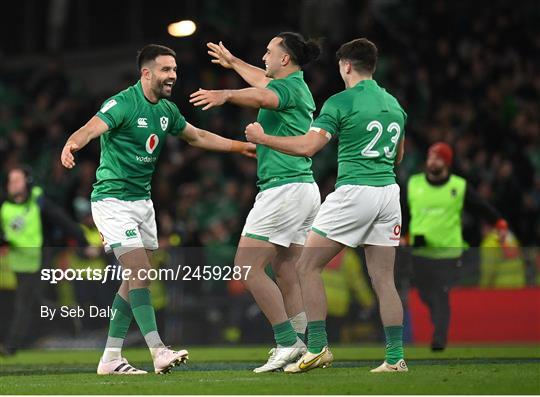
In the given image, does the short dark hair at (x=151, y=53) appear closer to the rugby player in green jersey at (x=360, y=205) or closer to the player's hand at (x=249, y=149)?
the player's hand at (x=249, y=149)

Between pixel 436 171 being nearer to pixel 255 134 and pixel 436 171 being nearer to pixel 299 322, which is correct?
pixel 299 322

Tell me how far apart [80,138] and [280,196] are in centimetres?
157

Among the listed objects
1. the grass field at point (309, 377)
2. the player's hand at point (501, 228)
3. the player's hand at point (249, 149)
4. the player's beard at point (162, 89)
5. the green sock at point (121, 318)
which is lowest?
the grass field at point (309, 377)

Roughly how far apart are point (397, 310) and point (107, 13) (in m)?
17.0

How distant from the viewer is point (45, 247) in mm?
14703

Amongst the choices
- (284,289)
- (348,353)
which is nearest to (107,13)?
(348,353)

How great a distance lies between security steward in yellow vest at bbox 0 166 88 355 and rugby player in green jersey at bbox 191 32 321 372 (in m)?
4.44

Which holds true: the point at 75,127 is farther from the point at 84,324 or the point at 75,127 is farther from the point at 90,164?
the point at 84,324

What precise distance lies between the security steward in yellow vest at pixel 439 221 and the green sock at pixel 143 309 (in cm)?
437

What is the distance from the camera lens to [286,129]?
10.6 meters

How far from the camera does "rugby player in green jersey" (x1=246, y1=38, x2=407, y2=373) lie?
10156 millimetres

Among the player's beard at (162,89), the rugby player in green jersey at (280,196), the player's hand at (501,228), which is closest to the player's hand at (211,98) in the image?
the rugby player in green jersey at (280,196)

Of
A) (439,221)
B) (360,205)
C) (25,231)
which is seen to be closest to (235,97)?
(360,205)

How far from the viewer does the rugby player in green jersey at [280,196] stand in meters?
10.4
